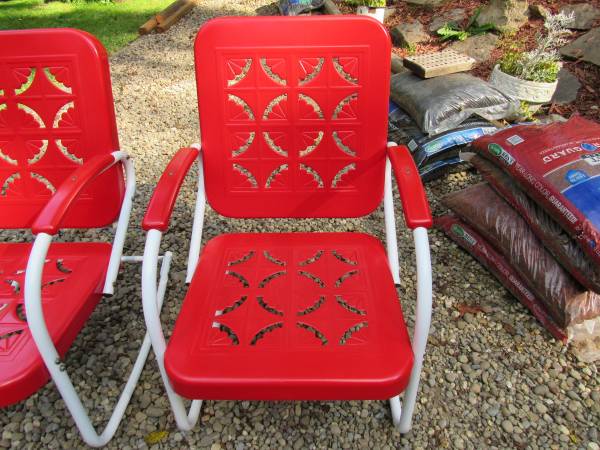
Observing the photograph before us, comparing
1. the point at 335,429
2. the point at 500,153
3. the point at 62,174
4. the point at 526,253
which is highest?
the point at 62,174

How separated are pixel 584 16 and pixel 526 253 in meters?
3.44

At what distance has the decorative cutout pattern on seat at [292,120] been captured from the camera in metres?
1.47

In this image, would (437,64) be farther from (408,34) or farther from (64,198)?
(64,198)

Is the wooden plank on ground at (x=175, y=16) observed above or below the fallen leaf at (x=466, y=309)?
above

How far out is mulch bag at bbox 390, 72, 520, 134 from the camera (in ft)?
8.91

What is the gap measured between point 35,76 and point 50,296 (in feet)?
2.23

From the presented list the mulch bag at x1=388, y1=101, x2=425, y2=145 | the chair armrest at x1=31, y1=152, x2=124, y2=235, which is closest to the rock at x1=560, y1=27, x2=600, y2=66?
the mulch bag at x1=388, y1=101, x2=425, y2=145

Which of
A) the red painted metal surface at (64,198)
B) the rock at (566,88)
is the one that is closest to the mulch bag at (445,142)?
the rock at (566,88)

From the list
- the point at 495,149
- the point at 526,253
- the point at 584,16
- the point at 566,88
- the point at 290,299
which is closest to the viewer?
the point at 290,299

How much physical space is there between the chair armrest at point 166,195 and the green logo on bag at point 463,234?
4.65 feet

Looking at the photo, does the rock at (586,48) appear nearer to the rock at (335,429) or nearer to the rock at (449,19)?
the rock at (449,19)

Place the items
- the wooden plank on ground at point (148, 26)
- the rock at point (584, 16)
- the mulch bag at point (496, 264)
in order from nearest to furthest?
the mulch bag at point (496, 264), the rock at point (584, 16), the wooden plank on ground at point (148, 26)

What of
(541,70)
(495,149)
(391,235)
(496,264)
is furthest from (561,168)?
(541,70)

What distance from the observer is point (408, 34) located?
4.73 meters
